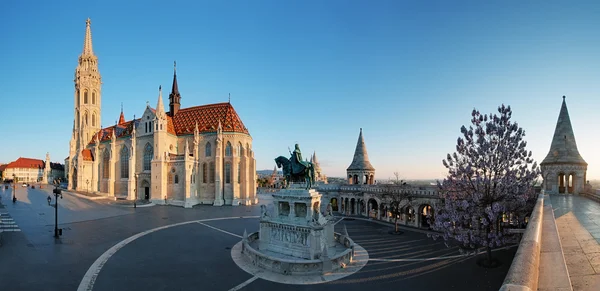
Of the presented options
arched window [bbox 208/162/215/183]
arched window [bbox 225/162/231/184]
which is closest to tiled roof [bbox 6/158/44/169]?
arched window [bbox 208/162/215/183]

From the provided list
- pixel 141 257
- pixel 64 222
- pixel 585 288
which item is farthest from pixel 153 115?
pixel 585 288

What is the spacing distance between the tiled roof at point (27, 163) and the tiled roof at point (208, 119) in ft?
266

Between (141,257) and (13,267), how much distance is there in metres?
5.36

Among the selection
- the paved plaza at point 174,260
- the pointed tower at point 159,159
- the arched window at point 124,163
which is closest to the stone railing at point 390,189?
the paved plaza at point 174,260

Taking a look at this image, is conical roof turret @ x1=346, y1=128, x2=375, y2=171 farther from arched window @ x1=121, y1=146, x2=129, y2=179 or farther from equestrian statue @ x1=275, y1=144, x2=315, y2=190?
arched window @ x1=121, y1=146, x2=129, y2=179

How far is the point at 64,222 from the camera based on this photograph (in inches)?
984

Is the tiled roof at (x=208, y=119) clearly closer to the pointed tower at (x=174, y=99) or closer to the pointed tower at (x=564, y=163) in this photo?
the pointed tower at (x=174, y=99)

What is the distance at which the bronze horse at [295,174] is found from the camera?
17516mm

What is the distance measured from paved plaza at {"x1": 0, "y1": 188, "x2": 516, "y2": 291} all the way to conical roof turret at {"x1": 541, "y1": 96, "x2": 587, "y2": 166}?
9136mm

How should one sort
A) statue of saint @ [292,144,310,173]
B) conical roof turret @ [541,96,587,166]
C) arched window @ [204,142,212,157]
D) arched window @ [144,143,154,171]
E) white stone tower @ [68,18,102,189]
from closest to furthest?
statue of saint @ [292,144,310,173] < conical roof turret @ [541,96,587,166] < arched window @ [204,142,212,157] < arched window @ [144,143,154,171] < white stone tower @ [68,18,102,189]

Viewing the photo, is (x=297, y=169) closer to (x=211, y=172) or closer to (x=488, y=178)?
(x=488, y=178)

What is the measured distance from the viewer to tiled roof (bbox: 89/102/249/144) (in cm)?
4362

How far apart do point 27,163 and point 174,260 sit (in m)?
113

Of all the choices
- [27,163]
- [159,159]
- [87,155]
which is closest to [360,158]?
[159,159]
